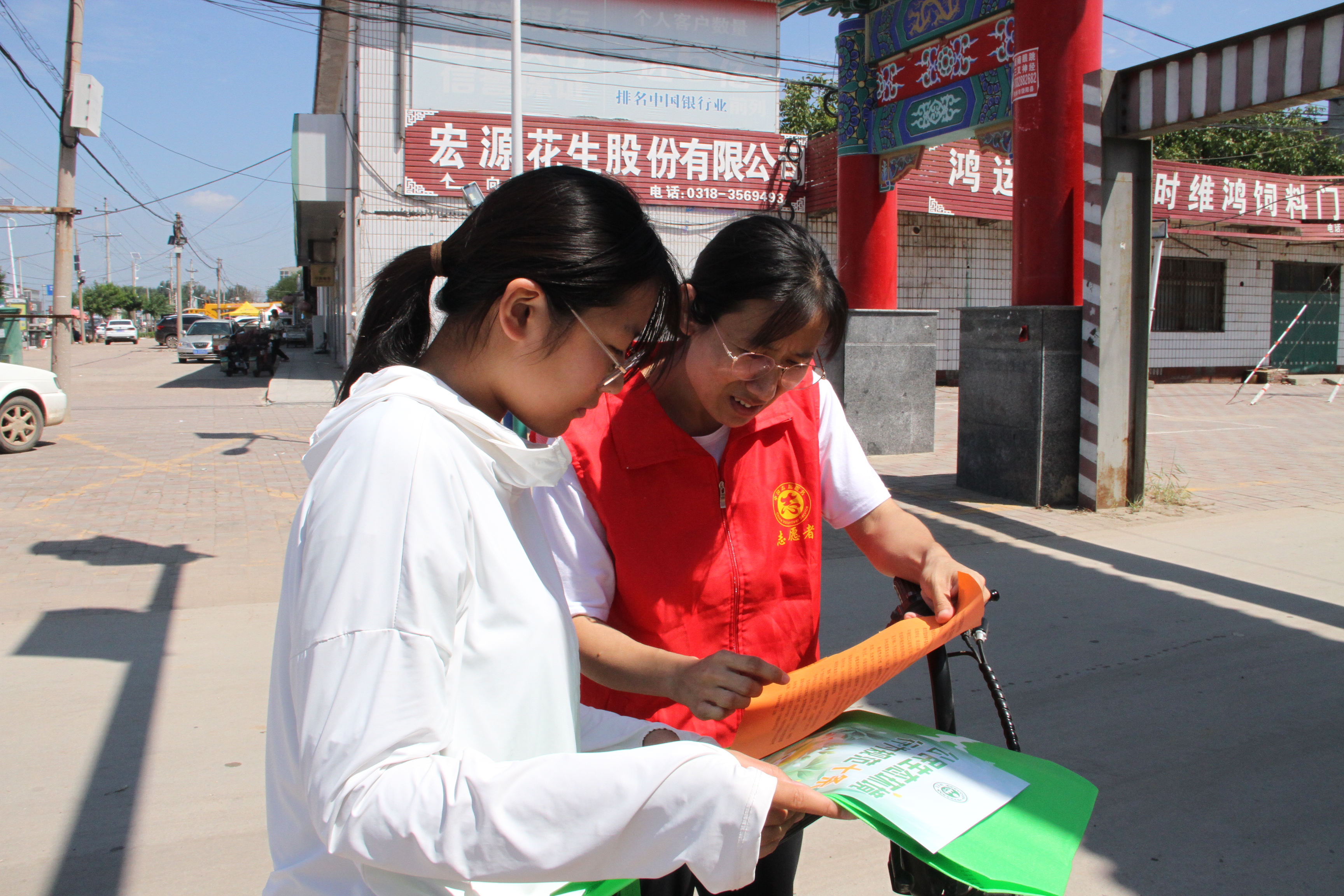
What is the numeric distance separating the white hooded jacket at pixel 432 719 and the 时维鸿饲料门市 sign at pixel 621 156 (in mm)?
15199

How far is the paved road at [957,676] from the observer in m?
2.90

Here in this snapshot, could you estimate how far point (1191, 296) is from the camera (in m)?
20.1

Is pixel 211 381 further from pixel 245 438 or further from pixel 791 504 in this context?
pixel 791 504

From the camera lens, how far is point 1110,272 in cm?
737

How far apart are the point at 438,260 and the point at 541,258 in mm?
200

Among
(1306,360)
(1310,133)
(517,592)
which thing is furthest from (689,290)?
(1310,133)

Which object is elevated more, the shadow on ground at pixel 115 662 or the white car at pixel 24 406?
the white car at pixel 24 406

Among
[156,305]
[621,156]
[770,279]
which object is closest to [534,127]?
[621,156]

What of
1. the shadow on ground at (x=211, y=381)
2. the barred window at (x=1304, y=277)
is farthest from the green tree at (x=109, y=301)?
the barred window at (x=1304, y=277)

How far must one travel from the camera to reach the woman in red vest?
1.65 meters

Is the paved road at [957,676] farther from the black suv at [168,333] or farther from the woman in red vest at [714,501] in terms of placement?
the black suv at [168,333]

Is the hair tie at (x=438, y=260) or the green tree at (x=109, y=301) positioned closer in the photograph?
the hair tie at (x=438, y=260)

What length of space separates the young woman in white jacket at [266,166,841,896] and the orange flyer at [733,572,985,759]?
339 millimetres

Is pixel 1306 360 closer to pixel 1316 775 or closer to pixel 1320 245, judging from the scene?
pixel 1320 245
